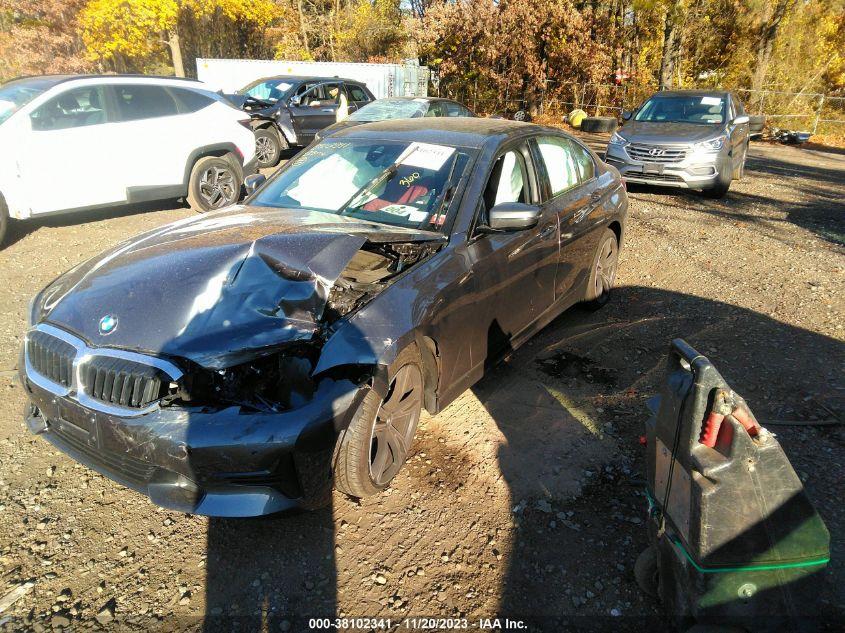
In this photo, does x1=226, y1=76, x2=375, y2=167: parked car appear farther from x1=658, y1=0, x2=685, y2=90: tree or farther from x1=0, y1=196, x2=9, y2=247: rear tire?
x1=658, y1=0, x2=685, y2=90: tree

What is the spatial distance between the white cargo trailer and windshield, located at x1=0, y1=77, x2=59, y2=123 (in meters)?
13.2

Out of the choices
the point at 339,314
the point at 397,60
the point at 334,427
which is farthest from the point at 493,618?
the point at 397,60

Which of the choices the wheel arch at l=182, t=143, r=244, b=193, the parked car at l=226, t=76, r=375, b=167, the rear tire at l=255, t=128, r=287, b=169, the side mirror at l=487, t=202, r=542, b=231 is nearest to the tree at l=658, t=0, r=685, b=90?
the parked car at l=226, t=76, r=375, b=167

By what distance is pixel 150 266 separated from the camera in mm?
2867

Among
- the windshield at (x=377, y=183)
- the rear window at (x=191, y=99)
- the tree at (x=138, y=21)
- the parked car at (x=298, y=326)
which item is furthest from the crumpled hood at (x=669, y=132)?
the tree at (x=138, y=21)

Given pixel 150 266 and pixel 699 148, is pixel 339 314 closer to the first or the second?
pixel 150 266

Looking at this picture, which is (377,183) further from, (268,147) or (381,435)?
(268,147)

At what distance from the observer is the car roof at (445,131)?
12.6 feet

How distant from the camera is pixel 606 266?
5320 mm

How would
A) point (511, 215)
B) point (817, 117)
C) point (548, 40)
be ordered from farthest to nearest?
point (548, 40) → point (817, 117) → point (511, 215)

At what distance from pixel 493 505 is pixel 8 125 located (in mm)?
6920

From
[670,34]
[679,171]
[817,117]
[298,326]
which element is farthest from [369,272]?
[670,34]

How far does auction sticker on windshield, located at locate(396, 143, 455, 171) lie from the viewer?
366 centimetres

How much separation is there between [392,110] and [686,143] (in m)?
5.24
